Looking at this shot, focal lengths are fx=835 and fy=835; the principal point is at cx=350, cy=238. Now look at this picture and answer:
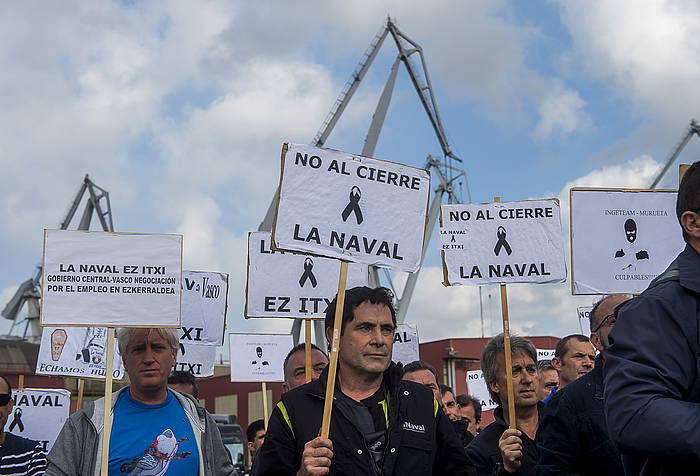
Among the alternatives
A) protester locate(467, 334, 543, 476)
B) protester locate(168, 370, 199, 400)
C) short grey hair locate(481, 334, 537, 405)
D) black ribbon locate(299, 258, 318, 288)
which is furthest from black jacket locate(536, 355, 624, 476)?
protester locate(168, 370, 199, 400)

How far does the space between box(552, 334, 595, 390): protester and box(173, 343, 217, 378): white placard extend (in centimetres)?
422

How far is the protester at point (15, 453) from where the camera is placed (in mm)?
5988

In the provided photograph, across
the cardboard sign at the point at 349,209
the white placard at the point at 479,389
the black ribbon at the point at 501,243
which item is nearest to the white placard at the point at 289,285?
the black ribbon at the point at 501,243

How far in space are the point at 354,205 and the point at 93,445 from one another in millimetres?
2037

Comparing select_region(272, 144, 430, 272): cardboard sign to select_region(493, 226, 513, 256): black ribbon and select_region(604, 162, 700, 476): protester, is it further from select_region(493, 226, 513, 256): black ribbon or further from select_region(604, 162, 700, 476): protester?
select_region(604, 162, 700, 476): protester

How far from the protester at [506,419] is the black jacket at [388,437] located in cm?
103

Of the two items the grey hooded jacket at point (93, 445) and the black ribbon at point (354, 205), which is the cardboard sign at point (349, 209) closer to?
the black ribbon at point (354, 205)

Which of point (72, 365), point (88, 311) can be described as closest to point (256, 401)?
point (72, 365)

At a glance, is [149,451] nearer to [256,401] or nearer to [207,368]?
[207,368]

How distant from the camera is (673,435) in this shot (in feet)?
7.11

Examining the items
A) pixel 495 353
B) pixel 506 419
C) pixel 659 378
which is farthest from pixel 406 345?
pixel 659 378

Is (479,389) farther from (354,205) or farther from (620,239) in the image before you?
(354,205)

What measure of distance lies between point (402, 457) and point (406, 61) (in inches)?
2015

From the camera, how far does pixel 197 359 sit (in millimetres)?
9312
